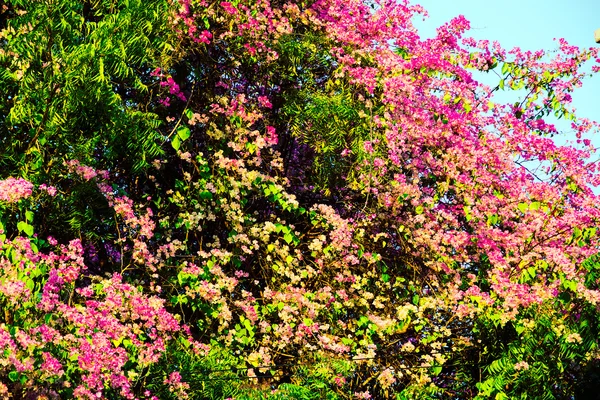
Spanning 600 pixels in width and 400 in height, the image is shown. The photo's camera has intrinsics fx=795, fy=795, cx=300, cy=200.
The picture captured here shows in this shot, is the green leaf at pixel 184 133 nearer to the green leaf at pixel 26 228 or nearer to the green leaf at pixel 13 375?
the green leaf at pixel 26 228

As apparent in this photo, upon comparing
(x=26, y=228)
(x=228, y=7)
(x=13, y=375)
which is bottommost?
(x=13, y=375)

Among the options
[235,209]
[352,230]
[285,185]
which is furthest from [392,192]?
[235,209]

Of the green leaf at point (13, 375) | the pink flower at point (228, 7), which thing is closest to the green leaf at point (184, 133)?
the pink flower at point (228, 7)

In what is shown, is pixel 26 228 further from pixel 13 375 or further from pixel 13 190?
pixel 13 375

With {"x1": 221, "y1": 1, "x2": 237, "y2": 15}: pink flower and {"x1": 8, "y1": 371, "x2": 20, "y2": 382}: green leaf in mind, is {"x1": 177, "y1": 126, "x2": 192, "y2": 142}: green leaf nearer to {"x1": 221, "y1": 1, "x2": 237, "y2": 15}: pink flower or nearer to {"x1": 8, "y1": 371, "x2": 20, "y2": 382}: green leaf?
{"x1": 221, "y1": 1, "x2": 237, "y2": 15}: pink flower

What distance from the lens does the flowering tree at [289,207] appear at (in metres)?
7.50

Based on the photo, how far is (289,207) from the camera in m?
8.76

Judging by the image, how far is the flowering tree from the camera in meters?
7.50

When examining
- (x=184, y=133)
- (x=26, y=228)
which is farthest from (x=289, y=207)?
(x=26, y=228)

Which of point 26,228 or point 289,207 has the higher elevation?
point 289,207

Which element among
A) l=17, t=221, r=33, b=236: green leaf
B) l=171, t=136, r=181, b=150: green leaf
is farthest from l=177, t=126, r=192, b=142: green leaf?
l=17, t=221, r=33, b=236: green leaf

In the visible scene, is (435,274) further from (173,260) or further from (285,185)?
(173,260)

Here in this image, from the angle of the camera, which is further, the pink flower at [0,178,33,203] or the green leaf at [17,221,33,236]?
the green leaf at [17,221,33,236]

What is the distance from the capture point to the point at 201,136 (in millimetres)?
9359
